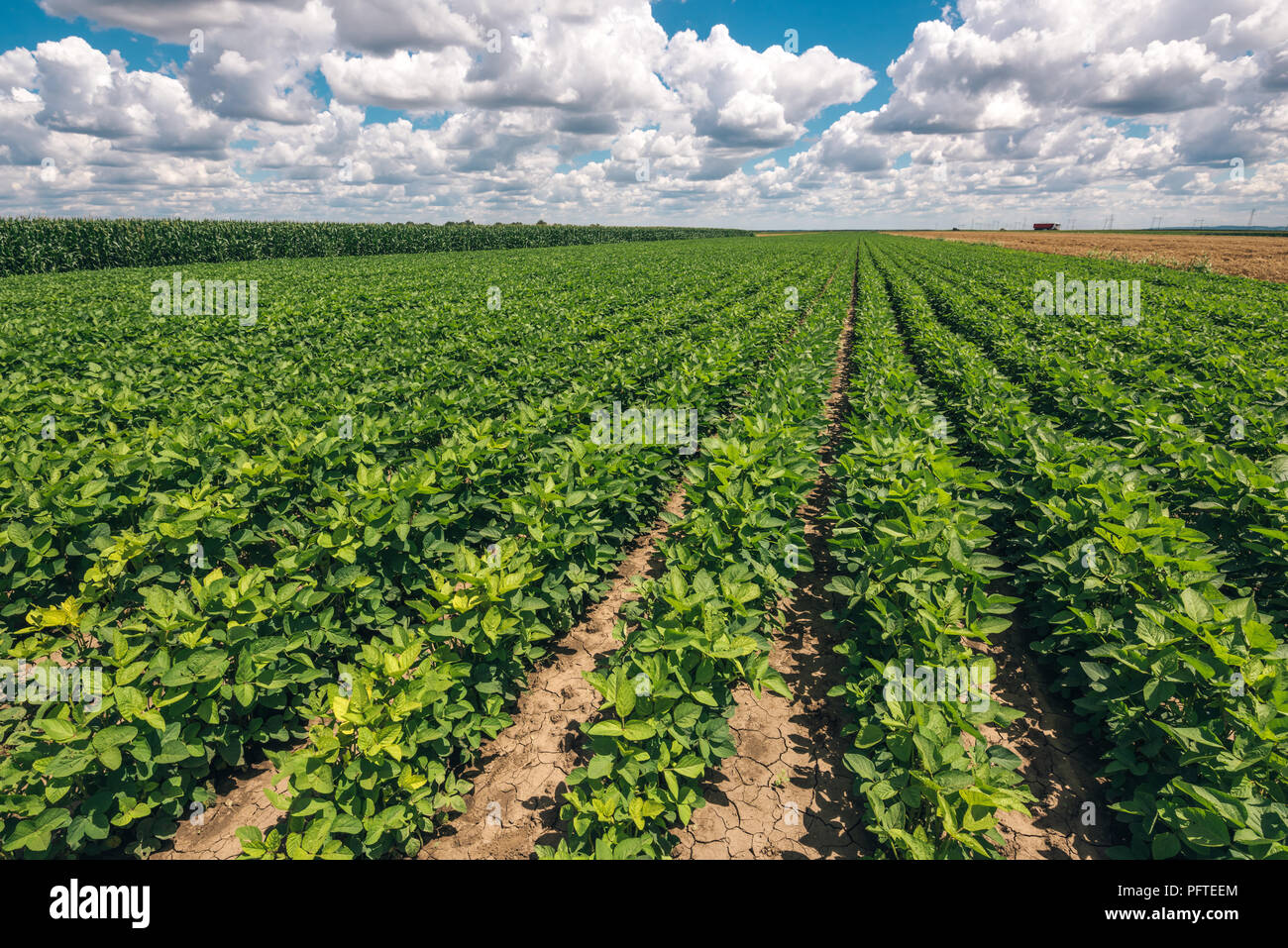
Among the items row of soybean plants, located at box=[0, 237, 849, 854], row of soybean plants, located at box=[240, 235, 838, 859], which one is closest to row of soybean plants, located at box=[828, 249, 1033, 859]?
row of soybean plants, located at box=[0, 237, 849, 854]

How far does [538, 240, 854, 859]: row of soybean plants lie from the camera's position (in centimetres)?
265

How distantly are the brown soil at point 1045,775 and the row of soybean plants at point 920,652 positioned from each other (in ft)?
0.41

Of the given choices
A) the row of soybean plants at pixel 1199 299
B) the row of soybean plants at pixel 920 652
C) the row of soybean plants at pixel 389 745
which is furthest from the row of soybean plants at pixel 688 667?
the row of soybean plants at pixel 1199 299

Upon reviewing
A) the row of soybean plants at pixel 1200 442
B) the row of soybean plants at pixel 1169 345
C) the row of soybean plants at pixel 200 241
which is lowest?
the row of soybean plants at pixel 1200 442

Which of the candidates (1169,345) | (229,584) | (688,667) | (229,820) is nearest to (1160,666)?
(688,667)

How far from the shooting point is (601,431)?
18.1ft

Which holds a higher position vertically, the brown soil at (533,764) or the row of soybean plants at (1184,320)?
the row of soybean plants at (1184,320)

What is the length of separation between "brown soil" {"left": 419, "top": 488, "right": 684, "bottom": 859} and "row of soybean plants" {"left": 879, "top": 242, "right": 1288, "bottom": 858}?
9.73 feet

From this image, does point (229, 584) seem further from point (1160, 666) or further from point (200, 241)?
point (200, 241)

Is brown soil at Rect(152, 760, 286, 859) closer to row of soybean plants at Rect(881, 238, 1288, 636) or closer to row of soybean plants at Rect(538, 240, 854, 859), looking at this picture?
row of soybean plants at Rect(538, 240, 854, 859)

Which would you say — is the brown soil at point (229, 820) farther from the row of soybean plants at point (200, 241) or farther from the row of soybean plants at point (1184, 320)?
the row of soybean plants at point (200, 241)

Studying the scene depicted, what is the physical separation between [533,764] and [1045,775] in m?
3.26

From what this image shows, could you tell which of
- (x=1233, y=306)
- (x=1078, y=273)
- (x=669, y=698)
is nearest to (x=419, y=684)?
(x=669, y=698)

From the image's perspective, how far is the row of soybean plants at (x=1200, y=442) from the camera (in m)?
4.31
